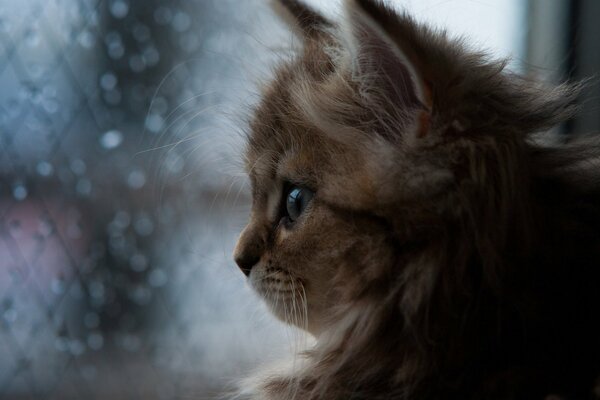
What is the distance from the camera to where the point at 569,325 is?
2.87ft

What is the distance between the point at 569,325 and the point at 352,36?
0.49 m

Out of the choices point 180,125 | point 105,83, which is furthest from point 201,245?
point 105,83

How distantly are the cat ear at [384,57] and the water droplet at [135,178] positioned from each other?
608 millimetres

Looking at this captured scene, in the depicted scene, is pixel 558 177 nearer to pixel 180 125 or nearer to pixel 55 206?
pixel 180 125

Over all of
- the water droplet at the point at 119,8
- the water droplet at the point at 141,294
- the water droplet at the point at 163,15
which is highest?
the water droplet at the point at 119,8

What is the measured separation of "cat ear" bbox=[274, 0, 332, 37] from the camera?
127cm

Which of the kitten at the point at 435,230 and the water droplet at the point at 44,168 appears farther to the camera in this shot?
the water droplet at the point at 44,168

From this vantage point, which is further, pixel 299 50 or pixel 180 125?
pixel 180 125

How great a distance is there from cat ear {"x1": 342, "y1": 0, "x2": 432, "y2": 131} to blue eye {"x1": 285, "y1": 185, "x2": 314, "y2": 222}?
0.66 ft

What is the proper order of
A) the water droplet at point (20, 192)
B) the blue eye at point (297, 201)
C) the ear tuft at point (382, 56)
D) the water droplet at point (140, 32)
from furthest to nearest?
the water droplet at point (140, 32), the water droplet at point (20, 192), the blue eye at point (297, 201), the ear tuft at point (382, 56)

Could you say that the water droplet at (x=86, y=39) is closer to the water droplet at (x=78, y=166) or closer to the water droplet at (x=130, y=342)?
the water droplet at (x=78, y=166)

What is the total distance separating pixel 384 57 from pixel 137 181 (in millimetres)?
693

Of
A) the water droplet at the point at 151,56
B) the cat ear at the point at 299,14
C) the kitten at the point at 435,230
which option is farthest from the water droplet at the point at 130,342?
the cat ear at the point at 299,14

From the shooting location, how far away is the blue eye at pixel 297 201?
1.03 m
